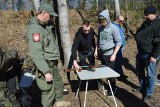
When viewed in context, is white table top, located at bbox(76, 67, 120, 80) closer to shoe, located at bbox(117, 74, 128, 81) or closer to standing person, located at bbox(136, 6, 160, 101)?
standing person, located at bbox(136, 6, 160, 101)

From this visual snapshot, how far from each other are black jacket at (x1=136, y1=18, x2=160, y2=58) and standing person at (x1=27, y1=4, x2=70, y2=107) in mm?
1667

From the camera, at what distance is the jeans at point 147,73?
5051 millimetres

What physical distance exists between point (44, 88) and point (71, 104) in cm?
105

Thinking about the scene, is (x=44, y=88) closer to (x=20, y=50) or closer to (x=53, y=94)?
(x=53, y=94)

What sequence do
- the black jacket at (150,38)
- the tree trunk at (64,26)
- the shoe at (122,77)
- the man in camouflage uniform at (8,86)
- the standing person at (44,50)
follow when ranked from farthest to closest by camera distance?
the shoe at (122,77) < the tree trunk at (64,26) < the black jacket at (150,38) < the standing person at (44,50) < the man in camouflage uniform at (8,86)

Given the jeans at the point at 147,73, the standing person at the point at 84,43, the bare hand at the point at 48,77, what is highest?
the standing person at the point at 84,43

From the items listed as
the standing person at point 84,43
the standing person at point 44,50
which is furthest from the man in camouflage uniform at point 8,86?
the standing person at point 84,43

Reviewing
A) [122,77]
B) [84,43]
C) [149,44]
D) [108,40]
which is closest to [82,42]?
[84,43]

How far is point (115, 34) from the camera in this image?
513cm

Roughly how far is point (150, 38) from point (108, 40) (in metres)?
0.82

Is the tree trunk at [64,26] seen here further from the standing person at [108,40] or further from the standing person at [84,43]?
the standing person at [108,40]

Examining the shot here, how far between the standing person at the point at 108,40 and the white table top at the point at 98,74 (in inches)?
14.2

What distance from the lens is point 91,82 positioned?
6.64 meters

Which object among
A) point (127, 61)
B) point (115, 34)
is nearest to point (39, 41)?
point (115, 34)
